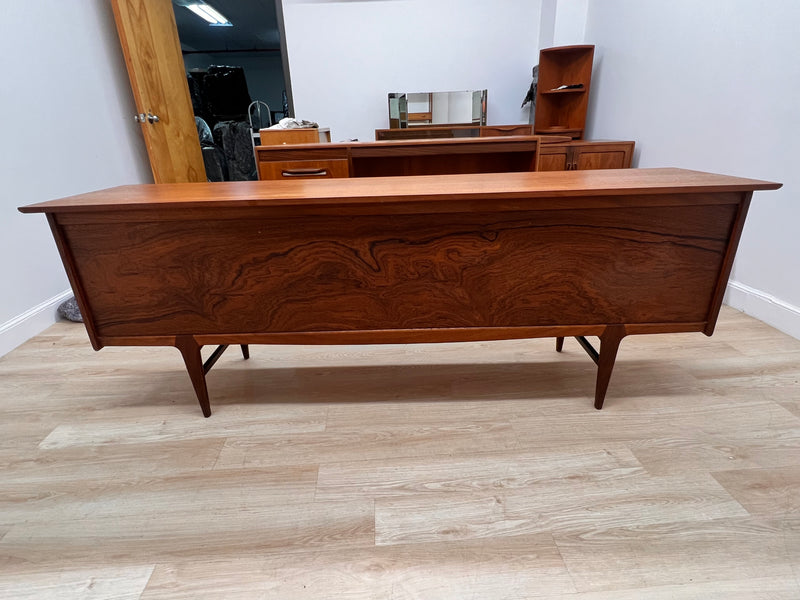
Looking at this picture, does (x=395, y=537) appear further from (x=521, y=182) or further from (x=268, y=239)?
(x=521, y=182)

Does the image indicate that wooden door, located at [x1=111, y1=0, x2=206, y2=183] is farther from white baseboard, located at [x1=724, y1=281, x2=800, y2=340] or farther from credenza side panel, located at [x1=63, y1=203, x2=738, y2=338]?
white baseboard, located at [x1=724, y1=281, x2=800, y2=340]

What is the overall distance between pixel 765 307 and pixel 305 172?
8.02 feet

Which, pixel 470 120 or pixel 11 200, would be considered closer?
pixel 11 200

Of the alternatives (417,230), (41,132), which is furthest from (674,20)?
(41,132)

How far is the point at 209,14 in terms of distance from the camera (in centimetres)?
702

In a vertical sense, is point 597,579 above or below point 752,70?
below

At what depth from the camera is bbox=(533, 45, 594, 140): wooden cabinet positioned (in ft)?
10.2

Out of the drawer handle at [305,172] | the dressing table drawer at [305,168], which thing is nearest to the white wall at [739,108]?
the dressing table drawer at [305,168]

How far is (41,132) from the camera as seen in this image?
2.09 m

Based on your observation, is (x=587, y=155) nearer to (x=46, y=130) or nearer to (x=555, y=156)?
(x=555, y=156)

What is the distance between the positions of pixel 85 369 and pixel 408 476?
1.51 meters

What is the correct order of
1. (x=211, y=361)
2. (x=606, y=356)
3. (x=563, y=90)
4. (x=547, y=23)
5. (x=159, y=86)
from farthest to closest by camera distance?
(x=547, y=23)
(x=563, y=90)
(x=159, y=86)
(x=211, y=361)
(x=606, y=356)

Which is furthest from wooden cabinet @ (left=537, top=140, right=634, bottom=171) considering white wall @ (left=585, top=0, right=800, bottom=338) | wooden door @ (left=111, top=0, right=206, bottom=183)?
wooden door @ (left=111, top=0, right=206, bottom=183)

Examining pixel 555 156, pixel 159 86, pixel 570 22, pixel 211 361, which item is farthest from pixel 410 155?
pixel 570 22
